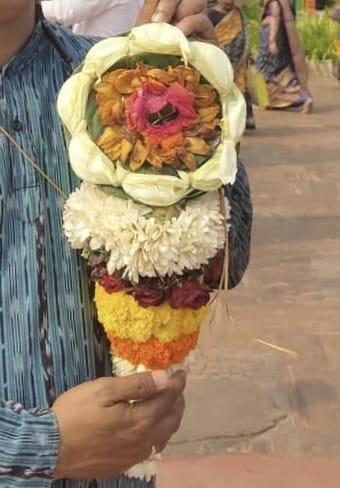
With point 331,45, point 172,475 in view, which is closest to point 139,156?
point 172,475

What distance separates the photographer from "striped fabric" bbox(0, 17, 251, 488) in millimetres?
1787

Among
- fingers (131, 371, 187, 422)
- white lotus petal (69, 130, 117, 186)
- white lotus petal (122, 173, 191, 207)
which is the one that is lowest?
fingers (131, 371, 187, 422)

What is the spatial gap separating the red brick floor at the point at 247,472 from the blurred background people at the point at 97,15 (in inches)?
105

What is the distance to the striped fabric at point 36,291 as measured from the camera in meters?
1.79

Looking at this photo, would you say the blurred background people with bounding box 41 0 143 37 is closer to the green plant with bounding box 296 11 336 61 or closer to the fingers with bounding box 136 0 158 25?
the fingers with bounding box 136 0 158 25

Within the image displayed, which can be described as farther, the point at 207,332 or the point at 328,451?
the point at 207,332

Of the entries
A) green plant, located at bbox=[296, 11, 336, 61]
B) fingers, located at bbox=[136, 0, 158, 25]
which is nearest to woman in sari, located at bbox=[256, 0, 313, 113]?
green plant, located at bbox=[296, 11, 336, 61]

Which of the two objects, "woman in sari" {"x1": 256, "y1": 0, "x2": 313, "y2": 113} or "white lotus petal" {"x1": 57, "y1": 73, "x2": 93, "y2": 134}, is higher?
"white lotus petal" {"x1": 57, "y1": 73, "x2": 93, "y2": 134}

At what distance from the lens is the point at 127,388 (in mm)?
1794

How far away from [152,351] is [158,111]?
0.37 metres

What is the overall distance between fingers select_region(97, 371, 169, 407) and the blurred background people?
472 cm

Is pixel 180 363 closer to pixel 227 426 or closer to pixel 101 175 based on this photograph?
pixel 101 175

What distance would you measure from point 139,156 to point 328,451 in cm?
314

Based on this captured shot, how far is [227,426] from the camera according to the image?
491cm
